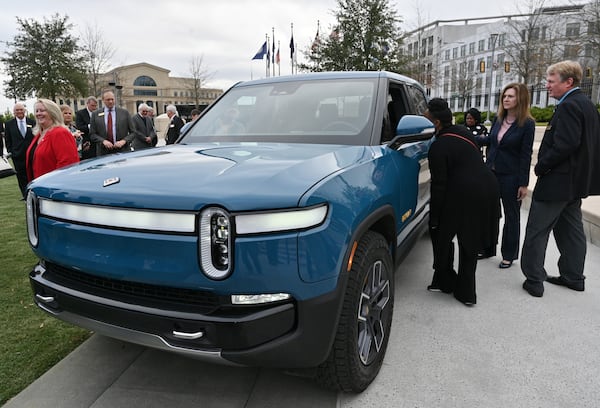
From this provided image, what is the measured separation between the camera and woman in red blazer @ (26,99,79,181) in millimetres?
4168

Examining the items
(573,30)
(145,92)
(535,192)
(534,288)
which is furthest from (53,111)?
(145,92)

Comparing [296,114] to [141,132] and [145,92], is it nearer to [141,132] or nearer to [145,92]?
[141,132]

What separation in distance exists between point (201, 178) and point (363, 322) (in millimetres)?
1170

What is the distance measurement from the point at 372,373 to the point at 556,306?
2141mm

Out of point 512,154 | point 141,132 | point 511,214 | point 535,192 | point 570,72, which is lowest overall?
point 511,214

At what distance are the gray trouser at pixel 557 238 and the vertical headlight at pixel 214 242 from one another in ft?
10.5

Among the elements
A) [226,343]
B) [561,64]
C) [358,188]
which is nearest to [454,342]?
[358,188]

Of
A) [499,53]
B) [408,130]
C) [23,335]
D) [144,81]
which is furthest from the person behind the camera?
[144,81]

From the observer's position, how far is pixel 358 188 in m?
2.22

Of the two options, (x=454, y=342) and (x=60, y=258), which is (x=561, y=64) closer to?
(x=454, y=342)

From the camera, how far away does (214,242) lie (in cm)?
176

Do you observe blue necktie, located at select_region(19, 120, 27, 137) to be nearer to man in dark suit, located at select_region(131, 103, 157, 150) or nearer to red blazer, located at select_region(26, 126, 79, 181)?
man in dark suit, located at select_region(131, 103, 157, 150)

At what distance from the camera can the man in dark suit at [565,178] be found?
3566 mm

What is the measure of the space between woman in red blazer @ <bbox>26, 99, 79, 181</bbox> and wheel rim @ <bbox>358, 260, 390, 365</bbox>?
3.25 meters
